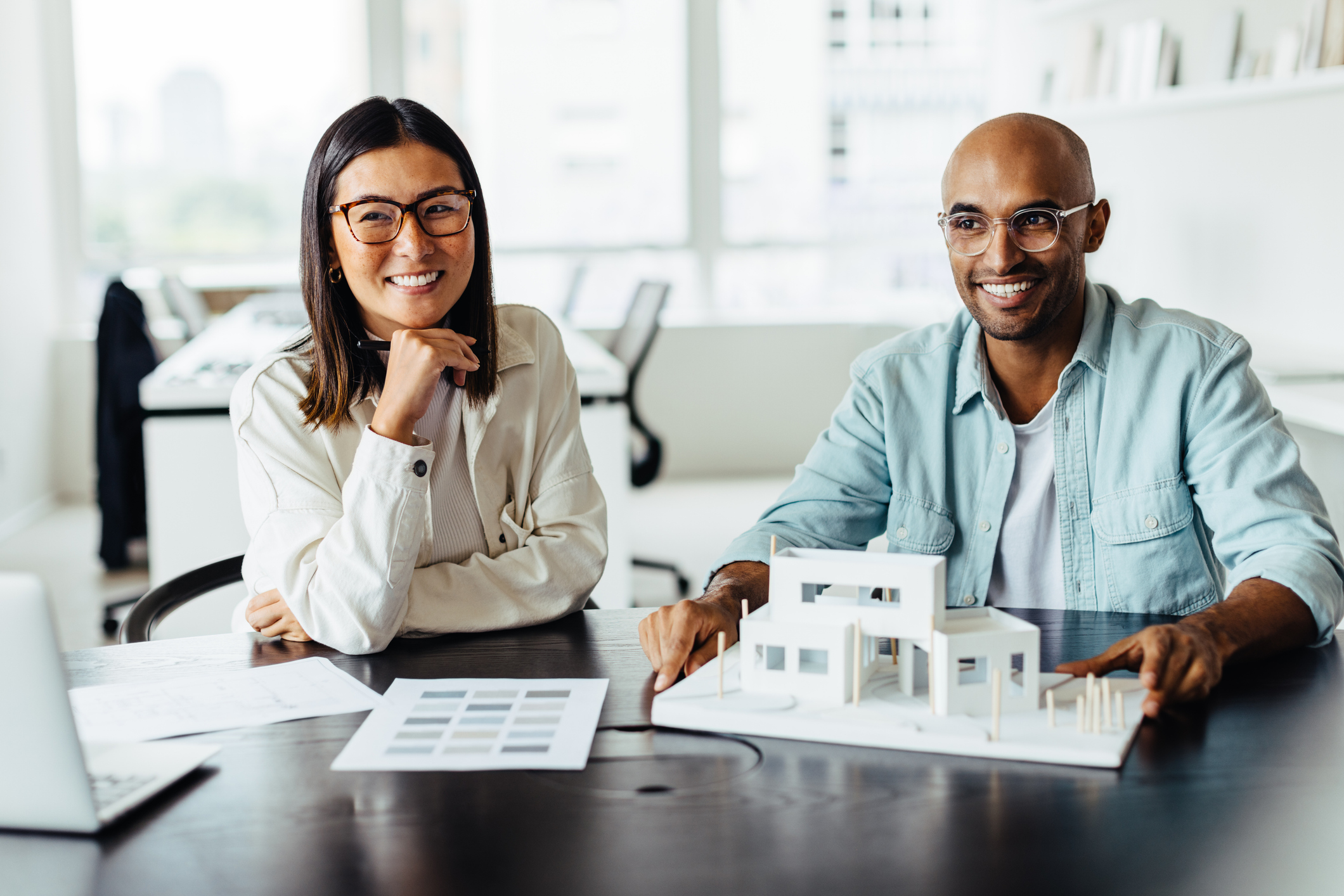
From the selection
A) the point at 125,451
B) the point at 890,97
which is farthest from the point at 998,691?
the point at 890,97

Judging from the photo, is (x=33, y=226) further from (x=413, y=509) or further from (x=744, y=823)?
(x=744, y=823)

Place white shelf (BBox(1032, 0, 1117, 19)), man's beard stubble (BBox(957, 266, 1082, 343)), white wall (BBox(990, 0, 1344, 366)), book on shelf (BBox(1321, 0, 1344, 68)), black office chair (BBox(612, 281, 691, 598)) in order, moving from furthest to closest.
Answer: white shelf (BBox(1032, 0, 1117, 19)) < black office chair (BBox(612, 281, 691, 598)) < white wall (BBox(990, 0, 1344, 366)) < book on shelf (BBox(1321, 0, 1344, 68)) < man's beard stubble (BBox(957, 266, 1082, 343))

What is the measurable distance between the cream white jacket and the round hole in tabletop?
1.24ft

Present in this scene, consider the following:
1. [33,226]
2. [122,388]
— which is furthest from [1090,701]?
[33,226]

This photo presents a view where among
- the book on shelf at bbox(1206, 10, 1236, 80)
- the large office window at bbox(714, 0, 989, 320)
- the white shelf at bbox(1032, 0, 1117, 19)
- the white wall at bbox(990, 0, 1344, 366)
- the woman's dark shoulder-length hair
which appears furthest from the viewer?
the large office window at bbox(714, 0, 989, 320)

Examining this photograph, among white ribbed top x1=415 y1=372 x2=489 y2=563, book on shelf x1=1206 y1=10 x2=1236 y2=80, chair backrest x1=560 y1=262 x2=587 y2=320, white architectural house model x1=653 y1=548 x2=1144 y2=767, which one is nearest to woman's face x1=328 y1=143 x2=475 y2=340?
white ribbed top x1=415 y1=372 x2=489 y2=563

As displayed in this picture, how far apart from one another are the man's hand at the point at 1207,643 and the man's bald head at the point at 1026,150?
1.84ft

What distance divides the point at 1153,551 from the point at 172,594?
4.13 feet

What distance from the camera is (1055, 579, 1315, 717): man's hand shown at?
116cm

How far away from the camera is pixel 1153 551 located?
1589 mm

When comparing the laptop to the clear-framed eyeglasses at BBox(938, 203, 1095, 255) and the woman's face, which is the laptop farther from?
the clear-framed eyeglasses at BBox(938, 203, 1095, 255)

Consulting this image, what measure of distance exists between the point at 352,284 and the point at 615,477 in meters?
1.61

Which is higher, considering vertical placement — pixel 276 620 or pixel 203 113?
pixel 203 113

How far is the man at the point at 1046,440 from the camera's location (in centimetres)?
155
